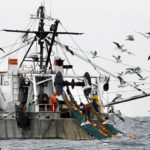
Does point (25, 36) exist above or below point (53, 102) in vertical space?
above

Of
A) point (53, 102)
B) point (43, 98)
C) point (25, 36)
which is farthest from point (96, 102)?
point (25, 36)

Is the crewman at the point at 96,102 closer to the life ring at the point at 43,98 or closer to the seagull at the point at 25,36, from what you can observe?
the life ring at the point at 43,98

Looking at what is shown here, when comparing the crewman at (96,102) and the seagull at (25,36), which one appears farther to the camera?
the seagull at (25,36)

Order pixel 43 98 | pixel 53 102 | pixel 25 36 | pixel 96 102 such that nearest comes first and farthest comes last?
pixel 53 102 → pixel 96 102 → pixel 43 98 → pixel 25 36

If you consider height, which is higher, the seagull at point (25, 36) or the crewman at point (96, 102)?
the seagull at point (25, 36)

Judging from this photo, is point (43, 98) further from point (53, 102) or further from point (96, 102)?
point (96, 102)

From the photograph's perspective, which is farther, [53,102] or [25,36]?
[25,36]

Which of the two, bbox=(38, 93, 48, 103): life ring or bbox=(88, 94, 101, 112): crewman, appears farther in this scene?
bbox=(38, 93, 48, 103): life ring

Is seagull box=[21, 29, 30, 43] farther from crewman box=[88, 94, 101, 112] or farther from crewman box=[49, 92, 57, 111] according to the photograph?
crewman box=[88, 94, 101, 112]

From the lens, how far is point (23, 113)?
39.6m

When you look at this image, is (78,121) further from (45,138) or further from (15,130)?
(15,130)

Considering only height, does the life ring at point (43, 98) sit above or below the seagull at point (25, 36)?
below

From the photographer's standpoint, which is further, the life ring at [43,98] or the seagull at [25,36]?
the seagull at [25,36]

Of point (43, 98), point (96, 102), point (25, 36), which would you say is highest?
point (25, 36)
